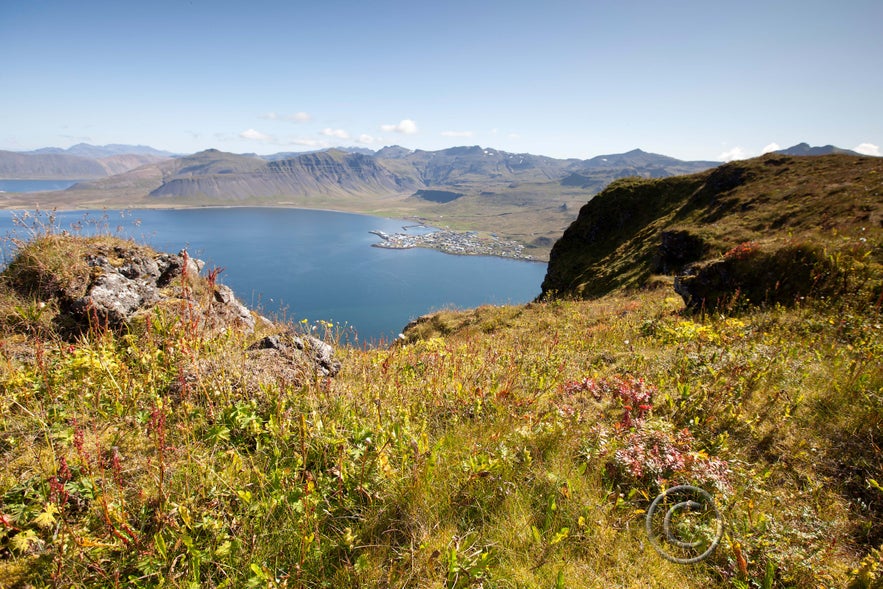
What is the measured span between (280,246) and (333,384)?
207 meters

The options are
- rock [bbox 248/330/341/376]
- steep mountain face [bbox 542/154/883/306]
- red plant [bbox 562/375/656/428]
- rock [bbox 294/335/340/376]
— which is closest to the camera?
red plant [bbox 562/375/656/428]

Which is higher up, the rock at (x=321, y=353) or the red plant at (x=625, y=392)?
the rock at (x=321, y=353)

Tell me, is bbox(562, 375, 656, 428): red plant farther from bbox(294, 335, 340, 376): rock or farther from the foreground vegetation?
bbox(294, 335, 340, 376): rock

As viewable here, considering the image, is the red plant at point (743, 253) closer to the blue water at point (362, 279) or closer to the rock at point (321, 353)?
the rock at point (321, 353)

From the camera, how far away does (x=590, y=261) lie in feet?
164

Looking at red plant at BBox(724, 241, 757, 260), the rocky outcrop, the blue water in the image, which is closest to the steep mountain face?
red plant at BBox(724, 241, 757, 260)

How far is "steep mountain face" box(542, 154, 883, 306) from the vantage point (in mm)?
12031

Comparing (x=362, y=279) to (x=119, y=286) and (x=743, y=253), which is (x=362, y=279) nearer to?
(x=743, y=253)

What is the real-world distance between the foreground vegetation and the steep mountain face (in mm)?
7310

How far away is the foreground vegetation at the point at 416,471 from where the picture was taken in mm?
2717

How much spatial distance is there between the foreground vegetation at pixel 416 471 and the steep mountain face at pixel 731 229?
7.31 metres

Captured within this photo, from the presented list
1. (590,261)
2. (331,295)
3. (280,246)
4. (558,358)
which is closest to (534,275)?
(331,295)

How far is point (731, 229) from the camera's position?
32000mm

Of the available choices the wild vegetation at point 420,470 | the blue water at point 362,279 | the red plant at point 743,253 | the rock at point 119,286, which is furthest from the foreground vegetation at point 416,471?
the blue water at point 362,279
